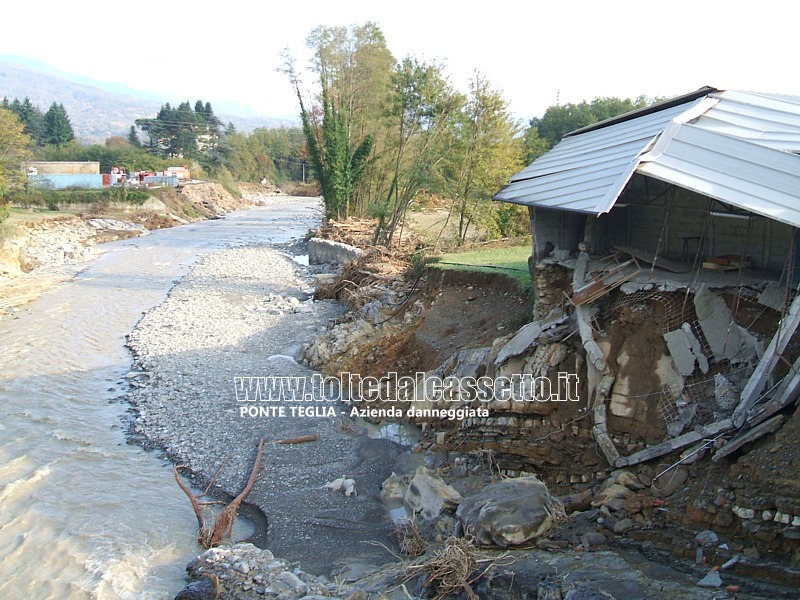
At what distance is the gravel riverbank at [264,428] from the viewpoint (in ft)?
24.6

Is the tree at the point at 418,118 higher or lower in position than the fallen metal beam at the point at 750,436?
higher

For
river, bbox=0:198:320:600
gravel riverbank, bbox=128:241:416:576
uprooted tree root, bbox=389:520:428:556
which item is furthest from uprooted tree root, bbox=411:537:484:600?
river, bbox=0:198:320:600

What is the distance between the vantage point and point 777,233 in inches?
307

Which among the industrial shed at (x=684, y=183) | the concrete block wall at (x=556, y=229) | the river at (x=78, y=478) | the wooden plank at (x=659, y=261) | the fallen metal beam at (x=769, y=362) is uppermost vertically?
the industrial shed at (x=684, y=183)

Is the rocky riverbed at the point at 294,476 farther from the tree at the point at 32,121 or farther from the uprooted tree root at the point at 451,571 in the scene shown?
the tree at the point at 32,121

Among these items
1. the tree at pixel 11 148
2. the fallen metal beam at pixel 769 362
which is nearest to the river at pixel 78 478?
the fallen metal beam at pixel 769 362

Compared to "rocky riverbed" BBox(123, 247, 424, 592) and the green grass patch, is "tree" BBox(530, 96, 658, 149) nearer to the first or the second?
the green grass patch

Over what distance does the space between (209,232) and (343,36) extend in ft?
48.9

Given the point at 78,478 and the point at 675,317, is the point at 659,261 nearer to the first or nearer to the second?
the point at 675,317

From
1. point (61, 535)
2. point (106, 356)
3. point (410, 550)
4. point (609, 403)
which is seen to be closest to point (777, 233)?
point (609, 403)

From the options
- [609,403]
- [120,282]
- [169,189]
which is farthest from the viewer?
[169,189]

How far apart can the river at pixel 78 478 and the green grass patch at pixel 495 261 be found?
21.6 feet

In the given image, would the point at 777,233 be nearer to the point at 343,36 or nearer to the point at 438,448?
the point at 438,448

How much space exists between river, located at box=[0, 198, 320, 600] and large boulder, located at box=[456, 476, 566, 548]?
2995mm
